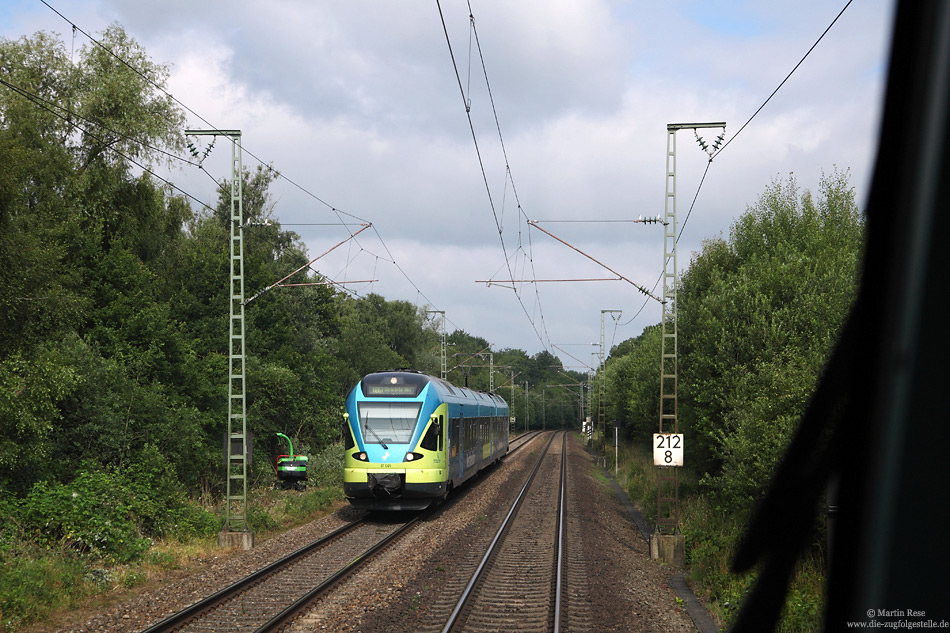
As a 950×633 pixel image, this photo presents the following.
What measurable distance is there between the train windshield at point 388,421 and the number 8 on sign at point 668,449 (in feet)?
19.7

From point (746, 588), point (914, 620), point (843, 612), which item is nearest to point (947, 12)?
point (914, 620)

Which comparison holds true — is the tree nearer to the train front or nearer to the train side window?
the train side window

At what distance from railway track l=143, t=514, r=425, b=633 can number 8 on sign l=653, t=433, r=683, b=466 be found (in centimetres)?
561

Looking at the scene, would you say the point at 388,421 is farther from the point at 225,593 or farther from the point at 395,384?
the point at 225,593

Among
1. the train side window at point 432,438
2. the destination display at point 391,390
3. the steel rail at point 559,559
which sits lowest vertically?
the steel rail at point 559,559

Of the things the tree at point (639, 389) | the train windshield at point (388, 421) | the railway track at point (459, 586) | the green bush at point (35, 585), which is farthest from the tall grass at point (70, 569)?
the tree at point (639, 389)

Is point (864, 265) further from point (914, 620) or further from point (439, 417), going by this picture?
point (439, 417)

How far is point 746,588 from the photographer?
36.5ft

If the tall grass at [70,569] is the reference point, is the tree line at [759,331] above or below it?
above

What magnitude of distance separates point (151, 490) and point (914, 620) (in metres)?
16.3

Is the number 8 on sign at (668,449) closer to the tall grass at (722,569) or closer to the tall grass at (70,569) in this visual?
the tall grass at (722,569)

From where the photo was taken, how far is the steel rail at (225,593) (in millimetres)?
9109

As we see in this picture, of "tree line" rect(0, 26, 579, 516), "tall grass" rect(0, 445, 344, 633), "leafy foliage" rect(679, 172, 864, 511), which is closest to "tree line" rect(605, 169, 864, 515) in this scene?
"leafy foliage" rect(679, 172, 864, 511)

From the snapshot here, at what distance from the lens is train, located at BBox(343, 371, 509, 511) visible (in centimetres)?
1822
